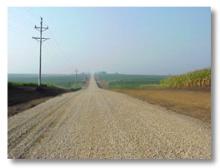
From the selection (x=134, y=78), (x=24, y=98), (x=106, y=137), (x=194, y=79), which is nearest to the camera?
(x=106, y=137)

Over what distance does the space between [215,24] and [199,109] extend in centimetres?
306

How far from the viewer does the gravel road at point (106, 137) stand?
20.3ft

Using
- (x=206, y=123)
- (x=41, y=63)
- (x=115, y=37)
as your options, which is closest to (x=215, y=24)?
(x=115, y=37)

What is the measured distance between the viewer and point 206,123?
809cm

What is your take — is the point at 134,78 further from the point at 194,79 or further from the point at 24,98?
the point at 24,98

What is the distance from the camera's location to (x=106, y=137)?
704cm

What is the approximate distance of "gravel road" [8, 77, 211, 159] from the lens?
619 centimetres

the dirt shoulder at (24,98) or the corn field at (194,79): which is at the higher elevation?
the corn field at (194,79)
